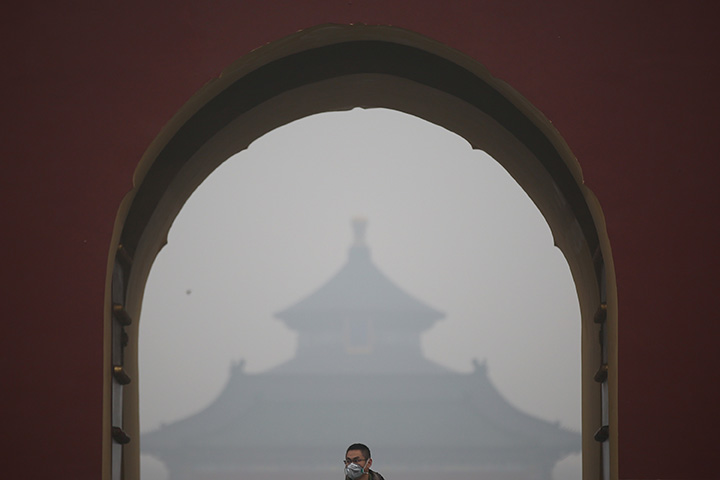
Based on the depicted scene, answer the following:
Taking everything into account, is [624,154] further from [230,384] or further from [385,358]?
[385,358]

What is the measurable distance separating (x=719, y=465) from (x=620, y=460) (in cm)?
27

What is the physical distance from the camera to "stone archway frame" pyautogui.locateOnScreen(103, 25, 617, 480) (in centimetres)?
384

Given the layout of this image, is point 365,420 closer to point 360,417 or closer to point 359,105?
point 360,417

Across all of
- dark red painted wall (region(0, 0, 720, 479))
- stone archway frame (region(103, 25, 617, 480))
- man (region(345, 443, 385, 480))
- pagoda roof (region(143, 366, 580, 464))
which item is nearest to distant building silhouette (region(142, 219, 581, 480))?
pagoda roof (region(143, 366, 580, 464))

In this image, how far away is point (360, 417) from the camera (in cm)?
1677

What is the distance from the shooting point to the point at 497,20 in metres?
2.98

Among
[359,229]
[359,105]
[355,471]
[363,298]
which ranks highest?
[359,229]

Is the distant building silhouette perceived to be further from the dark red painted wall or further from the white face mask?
the dark red painted wall

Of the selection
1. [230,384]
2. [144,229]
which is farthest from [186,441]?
[144,229]

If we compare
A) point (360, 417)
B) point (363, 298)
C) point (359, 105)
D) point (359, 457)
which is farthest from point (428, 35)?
point (363, 298)

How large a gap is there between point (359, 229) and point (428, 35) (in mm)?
14935

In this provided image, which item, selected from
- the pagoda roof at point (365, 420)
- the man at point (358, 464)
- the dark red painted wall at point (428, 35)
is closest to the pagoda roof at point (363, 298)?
the pagoda roof at point (365, 420)

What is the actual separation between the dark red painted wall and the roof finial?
47.4ft

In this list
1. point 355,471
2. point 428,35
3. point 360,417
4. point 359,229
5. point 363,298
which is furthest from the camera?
point 359,229
